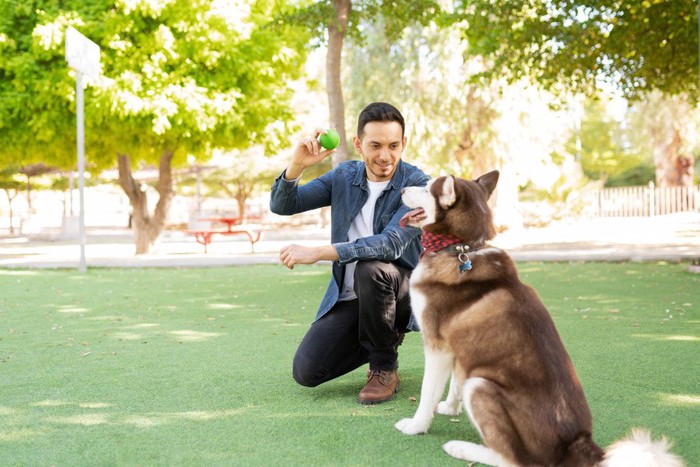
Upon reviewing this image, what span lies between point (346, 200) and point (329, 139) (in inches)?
18.3

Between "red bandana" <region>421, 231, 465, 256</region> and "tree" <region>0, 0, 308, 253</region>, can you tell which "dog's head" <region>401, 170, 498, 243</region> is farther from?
"tree" <region>0, 0, 308, 253</region>

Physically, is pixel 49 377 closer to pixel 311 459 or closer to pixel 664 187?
pixel 311 459

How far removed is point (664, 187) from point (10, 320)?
3013 cm

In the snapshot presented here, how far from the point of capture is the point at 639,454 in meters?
2.44

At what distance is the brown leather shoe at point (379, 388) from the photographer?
4140 millimetres

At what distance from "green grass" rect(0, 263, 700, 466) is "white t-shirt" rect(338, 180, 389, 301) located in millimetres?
657

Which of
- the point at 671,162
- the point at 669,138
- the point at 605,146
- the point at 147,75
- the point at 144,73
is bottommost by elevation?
the point at 671,162

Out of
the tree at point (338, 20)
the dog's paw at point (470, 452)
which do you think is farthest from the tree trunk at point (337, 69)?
the dog's paw at point (470, 452)

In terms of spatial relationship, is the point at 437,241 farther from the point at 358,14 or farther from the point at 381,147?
the point at 358,14

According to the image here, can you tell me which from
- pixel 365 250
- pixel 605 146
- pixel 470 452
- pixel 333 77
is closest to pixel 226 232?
pixel 333 77

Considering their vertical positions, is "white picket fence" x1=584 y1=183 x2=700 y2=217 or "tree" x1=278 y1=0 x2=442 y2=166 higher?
"tree" x1=278 y1=0 x2=442 y2=166

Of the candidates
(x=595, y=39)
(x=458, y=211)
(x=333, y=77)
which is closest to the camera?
(x=458, y=211)

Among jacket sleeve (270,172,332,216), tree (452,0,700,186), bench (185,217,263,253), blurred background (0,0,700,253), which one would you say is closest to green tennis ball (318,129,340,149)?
jacket sleeve (270,172,332,216)

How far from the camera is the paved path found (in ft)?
46.5
